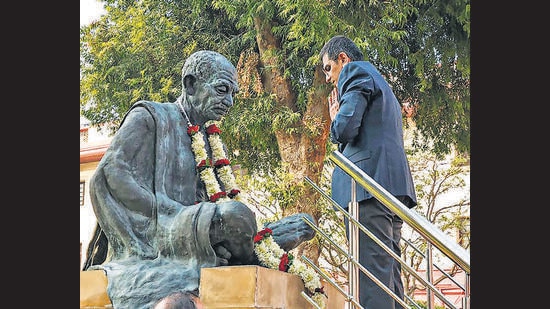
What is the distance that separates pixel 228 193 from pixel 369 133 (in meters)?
0.92

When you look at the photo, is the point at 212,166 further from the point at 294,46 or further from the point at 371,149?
the point at 294,46

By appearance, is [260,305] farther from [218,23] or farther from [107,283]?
[218,23]

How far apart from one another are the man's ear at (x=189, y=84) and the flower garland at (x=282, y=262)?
94 cm

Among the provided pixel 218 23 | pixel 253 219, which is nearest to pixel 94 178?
pixel 253 219

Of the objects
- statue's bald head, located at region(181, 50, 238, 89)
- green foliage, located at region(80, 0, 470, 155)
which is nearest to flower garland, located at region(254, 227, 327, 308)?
statue's bald head, located at region(181, 50, 238, 89)

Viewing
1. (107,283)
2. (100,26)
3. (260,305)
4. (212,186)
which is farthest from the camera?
(100,26)

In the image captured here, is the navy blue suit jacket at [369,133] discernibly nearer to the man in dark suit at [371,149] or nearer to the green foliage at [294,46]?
the man in dark suit at [371,149]

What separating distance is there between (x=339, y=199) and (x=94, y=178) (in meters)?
1.48

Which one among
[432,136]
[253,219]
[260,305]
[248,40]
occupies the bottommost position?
[260,305]

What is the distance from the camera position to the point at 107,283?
476cm

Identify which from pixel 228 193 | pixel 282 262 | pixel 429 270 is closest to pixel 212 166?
pixel 228 193

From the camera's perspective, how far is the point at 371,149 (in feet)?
17.7

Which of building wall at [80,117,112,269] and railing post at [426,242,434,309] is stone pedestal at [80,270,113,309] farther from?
building wall at [80,117,112,269]

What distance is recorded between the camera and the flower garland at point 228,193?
488 cm
